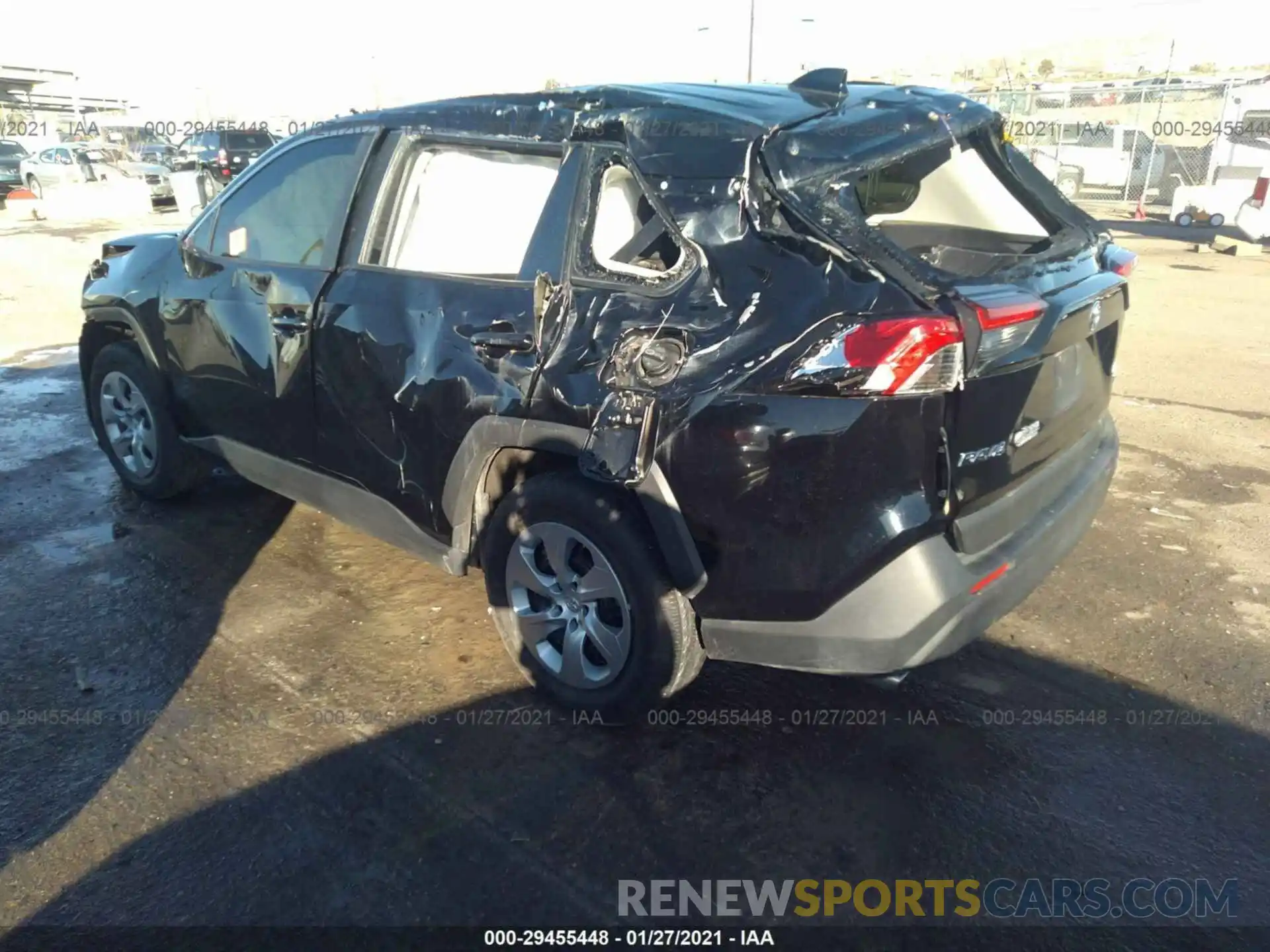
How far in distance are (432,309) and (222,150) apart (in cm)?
2306

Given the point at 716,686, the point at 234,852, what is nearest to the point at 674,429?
the point at 716,686

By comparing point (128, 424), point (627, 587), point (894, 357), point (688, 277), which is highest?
point (688, 277)

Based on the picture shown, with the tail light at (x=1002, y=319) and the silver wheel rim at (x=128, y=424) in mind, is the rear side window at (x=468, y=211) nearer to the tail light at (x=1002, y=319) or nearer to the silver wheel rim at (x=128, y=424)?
the tail light at (x=1002, y=319)

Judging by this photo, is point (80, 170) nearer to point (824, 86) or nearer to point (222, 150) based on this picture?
point (222, 150)

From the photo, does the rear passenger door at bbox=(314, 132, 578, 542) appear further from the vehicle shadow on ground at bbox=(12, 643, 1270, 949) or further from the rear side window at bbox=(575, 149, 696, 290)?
the vehicle shadow on ground at bbox=(12, 643, 1270, 949)

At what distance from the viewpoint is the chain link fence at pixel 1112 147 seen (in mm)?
18312

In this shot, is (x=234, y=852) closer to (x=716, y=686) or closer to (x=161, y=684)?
(x=161, y=684)

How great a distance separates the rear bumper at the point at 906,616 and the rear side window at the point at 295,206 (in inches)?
80.6

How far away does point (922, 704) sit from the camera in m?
3.30

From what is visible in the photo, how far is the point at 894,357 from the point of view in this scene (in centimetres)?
249

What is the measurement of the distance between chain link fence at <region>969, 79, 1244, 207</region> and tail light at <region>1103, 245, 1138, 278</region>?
14495 millimetres

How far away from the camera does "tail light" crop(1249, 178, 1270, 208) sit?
45.5 ft

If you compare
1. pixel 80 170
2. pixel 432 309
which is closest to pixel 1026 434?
pixel 432 309

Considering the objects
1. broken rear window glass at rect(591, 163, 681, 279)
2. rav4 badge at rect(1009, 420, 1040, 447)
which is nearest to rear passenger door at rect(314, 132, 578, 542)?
broken rear window glass at rect(591, 163, 681, 279)
